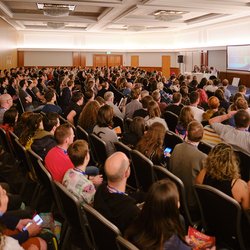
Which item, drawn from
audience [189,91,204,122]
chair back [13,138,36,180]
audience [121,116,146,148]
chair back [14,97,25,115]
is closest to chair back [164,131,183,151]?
audience [121,116,146,148]

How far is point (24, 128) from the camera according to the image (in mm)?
4715

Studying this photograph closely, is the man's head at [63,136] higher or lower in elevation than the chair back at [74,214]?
higher

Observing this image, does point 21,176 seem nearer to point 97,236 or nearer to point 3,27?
point 97,236

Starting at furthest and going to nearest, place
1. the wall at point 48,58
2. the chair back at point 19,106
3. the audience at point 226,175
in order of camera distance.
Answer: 1. the wall at point 48,58
2. the chair back at point 19,106
3. the audience at point 226,175

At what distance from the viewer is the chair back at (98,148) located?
456 cm

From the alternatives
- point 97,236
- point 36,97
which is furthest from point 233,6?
point 97,236

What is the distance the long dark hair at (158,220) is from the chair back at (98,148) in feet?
8.11

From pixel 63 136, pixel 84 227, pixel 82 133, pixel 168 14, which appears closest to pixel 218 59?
pixel 168 14

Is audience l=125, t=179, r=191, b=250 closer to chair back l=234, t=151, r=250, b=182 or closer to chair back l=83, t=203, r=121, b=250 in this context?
chair back l=83, t=203, r=121, b=250

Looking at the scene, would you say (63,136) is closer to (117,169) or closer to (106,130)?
(106,130)

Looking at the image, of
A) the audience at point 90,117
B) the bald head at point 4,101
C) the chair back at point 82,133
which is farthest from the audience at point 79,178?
the bald head at point 4,101

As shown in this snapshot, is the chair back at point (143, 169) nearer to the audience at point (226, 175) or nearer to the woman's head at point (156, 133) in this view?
the woman's head at point (156, 133)

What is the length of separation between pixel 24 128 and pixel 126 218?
2.85 meters

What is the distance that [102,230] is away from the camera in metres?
2.27
